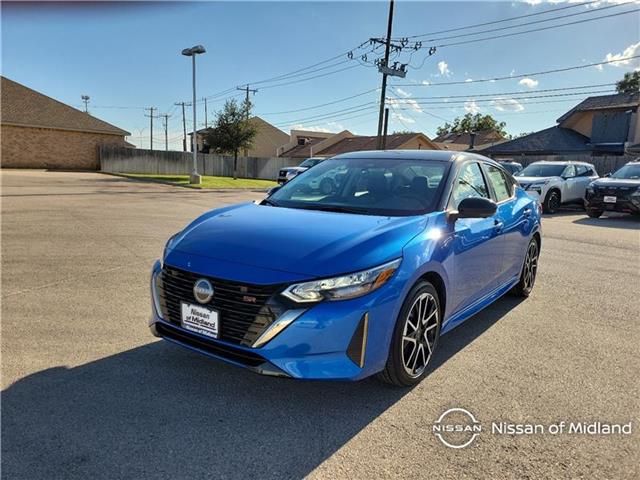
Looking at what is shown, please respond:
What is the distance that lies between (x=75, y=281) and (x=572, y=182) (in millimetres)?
15520

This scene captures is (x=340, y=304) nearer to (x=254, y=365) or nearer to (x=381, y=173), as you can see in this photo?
(x=254, y=365)

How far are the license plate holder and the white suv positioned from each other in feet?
45.3

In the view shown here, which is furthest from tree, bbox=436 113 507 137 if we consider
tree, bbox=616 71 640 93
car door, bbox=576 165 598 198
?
car door, bbox=576 165 598 198

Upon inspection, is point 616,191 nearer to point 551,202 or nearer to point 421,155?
point 551,202

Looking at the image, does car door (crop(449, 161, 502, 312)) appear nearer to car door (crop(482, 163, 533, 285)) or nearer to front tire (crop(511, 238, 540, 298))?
car door (crop(482, 163, 533, 285))

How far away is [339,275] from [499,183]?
300 cm

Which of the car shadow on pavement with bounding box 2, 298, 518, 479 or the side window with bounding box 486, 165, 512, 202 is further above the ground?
the side window with bounding box 486, 165, 512, 202

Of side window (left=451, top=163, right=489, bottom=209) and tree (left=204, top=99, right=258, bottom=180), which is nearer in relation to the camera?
side window (left=451, top=163, right=489, bottom=209)

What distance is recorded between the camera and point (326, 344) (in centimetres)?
261

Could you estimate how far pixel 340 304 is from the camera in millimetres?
2625

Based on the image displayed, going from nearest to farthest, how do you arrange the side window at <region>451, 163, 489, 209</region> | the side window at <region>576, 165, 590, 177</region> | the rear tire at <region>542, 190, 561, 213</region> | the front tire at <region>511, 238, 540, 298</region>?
1. the side window at <region>451, 163, 489, 209</region>
2. the front tire at <region>511, 238, 540, 298</region>
3. the rear tire at <region>542, 190, 561, 213</region>
4. the side window at <region>576, 165, 590, 177</region>

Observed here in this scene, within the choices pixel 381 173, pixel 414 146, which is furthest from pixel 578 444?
pixel 414 146

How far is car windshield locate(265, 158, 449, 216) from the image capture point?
3.66m

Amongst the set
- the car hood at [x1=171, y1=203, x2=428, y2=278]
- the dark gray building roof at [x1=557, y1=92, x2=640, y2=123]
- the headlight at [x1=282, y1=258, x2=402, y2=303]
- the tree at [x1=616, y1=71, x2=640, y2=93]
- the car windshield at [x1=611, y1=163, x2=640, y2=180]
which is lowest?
the headlight at [x1=282, y1=258, x2=402, y2=303]
